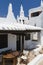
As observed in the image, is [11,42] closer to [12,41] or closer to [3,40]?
[12,41]

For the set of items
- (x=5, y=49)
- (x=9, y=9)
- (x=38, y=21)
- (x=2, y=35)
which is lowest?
(x=5, y=49)

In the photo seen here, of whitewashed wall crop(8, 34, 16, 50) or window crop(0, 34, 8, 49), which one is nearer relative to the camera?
window crop(0, 34, 8, 49)

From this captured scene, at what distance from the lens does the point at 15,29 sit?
17375mm

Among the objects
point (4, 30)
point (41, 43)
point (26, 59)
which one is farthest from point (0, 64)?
point (41, 43)

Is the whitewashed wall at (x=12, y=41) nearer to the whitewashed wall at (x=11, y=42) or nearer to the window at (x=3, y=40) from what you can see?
the whitewashed wall at (x=11, y=42)

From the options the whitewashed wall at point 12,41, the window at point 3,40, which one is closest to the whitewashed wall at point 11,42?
the whitewashed wall at point 12,41

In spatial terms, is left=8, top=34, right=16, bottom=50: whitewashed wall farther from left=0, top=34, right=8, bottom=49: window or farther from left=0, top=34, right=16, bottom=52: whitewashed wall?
left=0, top=34, right=8, bottom=49: window

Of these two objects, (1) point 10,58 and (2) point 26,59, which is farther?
(2) point 26,59

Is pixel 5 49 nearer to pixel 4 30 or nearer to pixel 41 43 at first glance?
pixel 4 30

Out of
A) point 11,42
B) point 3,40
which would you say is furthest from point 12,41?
point 3,40

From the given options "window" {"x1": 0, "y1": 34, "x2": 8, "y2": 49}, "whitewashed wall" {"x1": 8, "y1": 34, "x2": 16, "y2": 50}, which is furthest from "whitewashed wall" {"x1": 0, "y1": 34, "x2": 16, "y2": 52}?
"window" {"x1": 0, "y1": 34, "x2": 8, "y2": 49}

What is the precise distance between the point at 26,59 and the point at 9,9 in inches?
513

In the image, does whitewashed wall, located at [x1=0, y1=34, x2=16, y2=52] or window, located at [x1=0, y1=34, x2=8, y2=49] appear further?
whitewashed wall, located at [x1=0, y1=34, x2=16, y2=52]

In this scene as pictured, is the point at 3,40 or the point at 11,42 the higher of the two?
the point at 3,40
